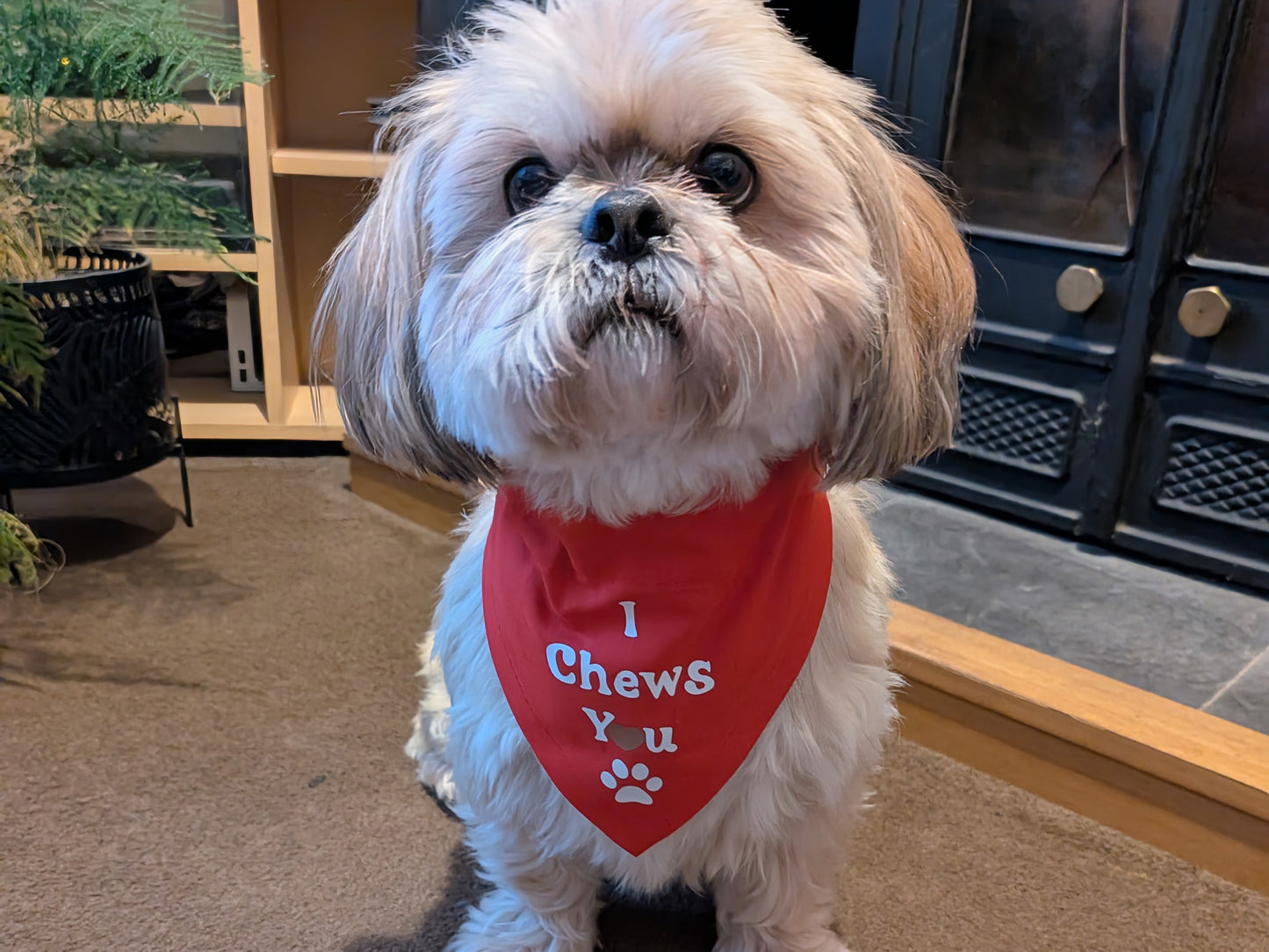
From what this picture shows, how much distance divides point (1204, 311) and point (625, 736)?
1.07 metres

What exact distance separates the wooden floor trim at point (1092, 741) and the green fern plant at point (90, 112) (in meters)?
1.14

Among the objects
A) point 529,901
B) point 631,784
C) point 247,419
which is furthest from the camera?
point 247,419

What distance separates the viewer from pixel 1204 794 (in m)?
1.07

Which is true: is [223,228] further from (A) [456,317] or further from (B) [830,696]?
(B) [830,696]

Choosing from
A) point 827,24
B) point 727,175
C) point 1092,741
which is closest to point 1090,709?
point 1092,741

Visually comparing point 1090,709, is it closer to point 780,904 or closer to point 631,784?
point 780,904

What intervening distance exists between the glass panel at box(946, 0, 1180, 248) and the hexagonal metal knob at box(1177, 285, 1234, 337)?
131mm

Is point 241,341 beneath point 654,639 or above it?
beneath

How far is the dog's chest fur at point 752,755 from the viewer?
825 millimetres

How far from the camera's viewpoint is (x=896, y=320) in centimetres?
71

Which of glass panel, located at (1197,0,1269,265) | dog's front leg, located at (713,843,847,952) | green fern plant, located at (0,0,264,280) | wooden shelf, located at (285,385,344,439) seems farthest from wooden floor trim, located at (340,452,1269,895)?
wooden shelf, located at (285,385,344,439)

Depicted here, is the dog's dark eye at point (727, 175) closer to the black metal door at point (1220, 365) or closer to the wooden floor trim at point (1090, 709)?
the wooden floor trim at point (1090, 709)

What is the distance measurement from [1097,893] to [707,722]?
56cm

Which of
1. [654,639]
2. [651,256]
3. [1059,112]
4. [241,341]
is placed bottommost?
[241,341]
